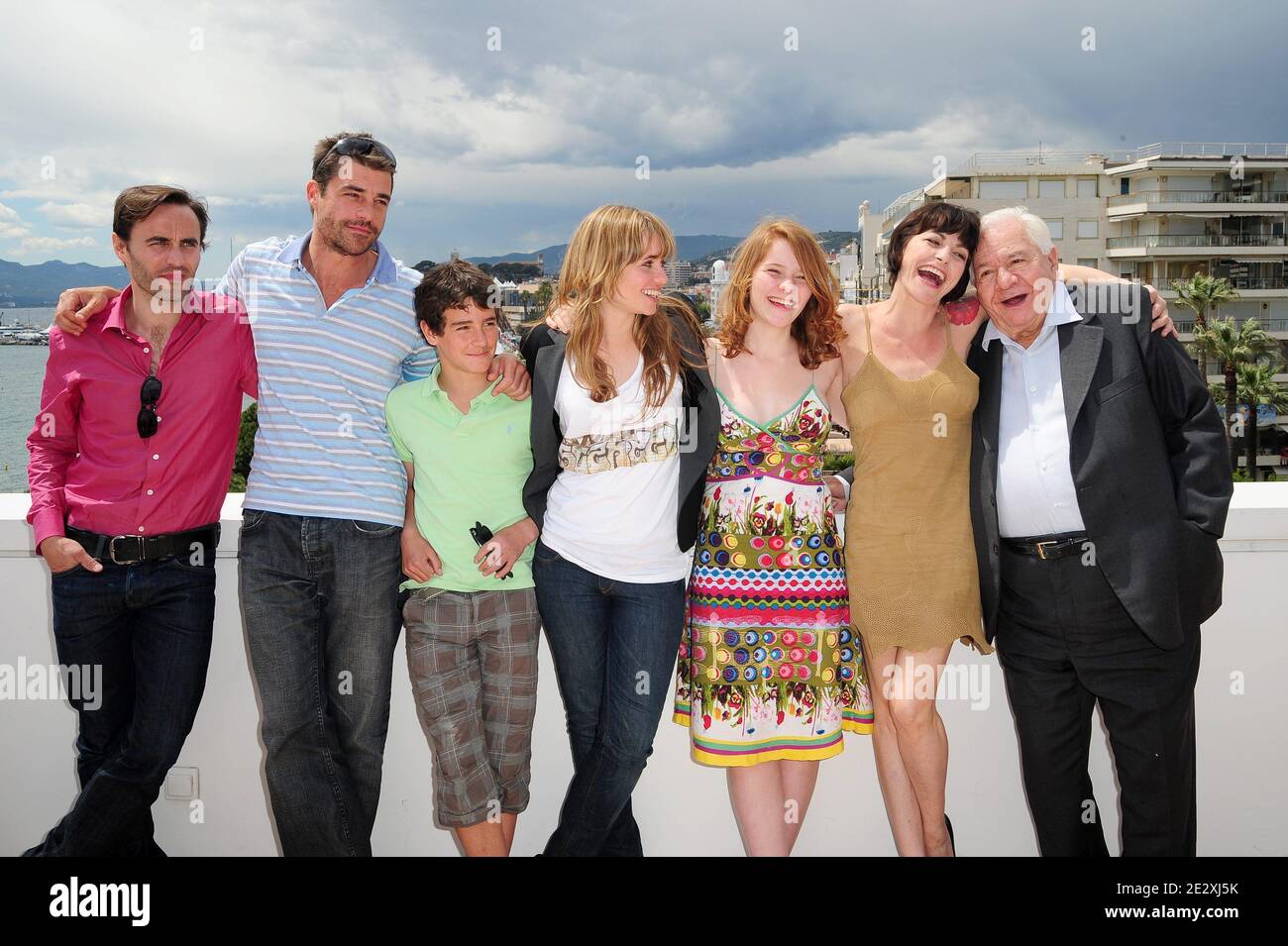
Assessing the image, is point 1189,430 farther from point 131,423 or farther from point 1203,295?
point 1203,295

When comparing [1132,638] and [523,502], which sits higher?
[523,502]

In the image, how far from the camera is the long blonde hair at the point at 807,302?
2.53 meters

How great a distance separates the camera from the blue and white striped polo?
2.49m

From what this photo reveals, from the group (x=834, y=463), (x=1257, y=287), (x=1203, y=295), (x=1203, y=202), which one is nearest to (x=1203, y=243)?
(x=1203, y=202)

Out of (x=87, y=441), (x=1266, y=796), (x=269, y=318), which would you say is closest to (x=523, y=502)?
(x=269, y=318)

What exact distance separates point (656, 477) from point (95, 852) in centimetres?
192

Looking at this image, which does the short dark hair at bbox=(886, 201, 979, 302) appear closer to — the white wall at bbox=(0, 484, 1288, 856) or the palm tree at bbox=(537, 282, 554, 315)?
the palm tree at bbox=(537, 282, 554, 315)

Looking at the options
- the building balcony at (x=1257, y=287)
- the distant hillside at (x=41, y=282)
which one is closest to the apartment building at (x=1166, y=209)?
the building balcony at (x=1257, y=287)

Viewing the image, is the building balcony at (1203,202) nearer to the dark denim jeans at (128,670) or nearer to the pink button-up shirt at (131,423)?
the pink button-up shirt at (131,423)

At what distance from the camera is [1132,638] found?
2.32 m

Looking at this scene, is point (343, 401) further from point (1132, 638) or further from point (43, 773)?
point (1132, 638)

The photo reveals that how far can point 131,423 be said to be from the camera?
98.7 inches

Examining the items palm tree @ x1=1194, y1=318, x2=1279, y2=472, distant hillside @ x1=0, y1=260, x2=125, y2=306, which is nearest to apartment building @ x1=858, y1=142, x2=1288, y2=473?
palm tree @ x1=1194, y1=318, x2=1279, y2=472

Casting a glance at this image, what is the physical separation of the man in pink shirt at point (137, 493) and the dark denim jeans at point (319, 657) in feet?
0.71
